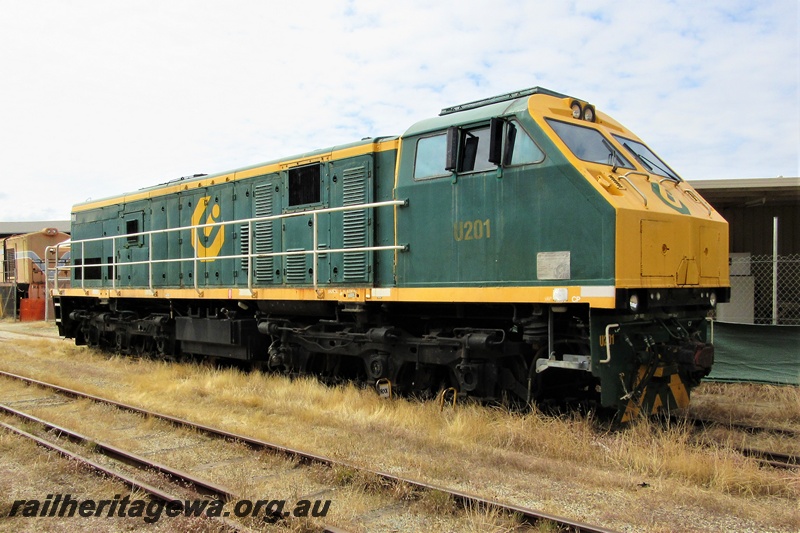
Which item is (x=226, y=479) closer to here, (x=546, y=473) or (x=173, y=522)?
(x=173, y=522)

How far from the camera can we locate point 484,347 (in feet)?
24.6

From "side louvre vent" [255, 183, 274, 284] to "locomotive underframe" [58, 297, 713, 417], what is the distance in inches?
22.8

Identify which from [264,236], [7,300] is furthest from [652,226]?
[7,300]

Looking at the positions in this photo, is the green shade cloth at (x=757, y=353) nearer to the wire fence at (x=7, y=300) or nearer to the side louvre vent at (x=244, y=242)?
the side louvre vent at (x=244, y=242)

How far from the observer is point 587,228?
6.60 metres

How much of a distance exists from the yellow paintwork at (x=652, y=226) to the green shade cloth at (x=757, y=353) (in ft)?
8.75

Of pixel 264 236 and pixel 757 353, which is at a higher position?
pixel 264 236

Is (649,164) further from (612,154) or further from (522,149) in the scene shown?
(522,149)

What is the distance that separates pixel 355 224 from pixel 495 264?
2.77 meters

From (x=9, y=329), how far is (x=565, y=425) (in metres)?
26.0

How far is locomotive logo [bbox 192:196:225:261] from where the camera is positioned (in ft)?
40.5

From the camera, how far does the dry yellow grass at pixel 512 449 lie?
5.15 metres

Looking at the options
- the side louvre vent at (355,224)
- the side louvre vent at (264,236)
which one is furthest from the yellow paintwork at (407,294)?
the side louvre vent at (264,236)

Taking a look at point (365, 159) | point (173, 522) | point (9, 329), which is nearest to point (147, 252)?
point (365, 159)
